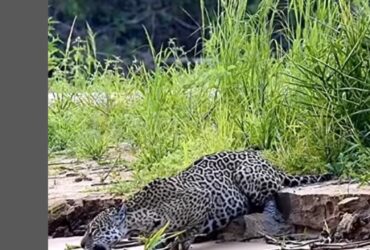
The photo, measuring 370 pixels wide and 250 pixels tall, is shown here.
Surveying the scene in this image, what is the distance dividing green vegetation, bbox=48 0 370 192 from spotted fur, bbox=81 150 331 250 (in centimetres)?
23

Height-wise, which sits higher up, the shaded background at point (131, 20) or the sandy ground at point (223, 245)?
the sandy ground at point (223, 245)

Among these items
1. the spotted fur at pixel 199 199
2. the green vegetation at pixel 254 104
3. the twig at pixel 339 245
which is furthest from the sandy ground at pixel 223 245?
the green vegetation at pixel 254 104

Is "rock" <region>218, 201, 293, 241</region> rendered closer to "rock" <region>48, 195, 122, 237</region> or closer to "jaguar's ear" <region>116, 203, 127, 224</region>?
"jaguar's ear" <region>116, 203, 127, 224</region>

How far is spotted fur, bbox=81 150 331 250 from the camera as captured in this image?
11.8 ft

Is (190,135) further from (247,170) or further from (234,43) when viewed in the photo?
(247,170)

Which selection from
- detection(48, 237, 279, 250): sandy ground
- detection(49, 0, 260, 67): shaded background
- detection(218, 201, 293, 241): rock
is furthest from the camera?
detection(49, 0, 260, 67): shaded background

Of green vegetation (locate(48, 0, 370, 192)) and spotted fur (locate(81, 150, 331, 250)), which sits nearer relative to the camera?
spotted fur (locate(81, 150, 331, 250))

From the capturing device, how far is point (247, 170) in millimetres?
4098

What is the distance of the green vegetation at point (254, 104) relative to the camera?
421 centimetres

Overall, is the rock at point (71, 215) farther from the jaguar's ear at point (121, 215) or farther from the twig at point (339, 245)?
the twig at point (339, 245)

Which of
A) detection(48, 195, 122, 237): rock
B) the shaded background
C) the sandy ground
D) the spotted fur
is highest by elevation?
the spotted fur

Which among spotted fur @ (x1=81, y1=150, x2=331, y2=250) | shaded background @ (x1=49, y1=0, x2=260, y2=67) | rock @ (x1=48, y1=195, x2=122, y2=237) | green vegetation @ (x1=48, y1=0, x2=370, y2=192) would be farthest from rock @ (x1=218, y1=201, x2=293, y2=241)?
shaded background @ (x1=49, y1=0, x2=260, y2=67)

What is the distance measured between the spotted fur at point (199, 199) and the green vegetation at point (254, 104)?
229 millimetres

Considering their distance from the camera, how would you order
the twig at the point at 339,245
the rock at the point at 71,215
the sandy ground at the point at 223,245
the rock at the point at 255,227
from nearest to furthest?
the twig at the point at 339,245 < the sandy ground at the point at 223,245 < the rock at the point at 255,227 < the rock at the point at 71,215
